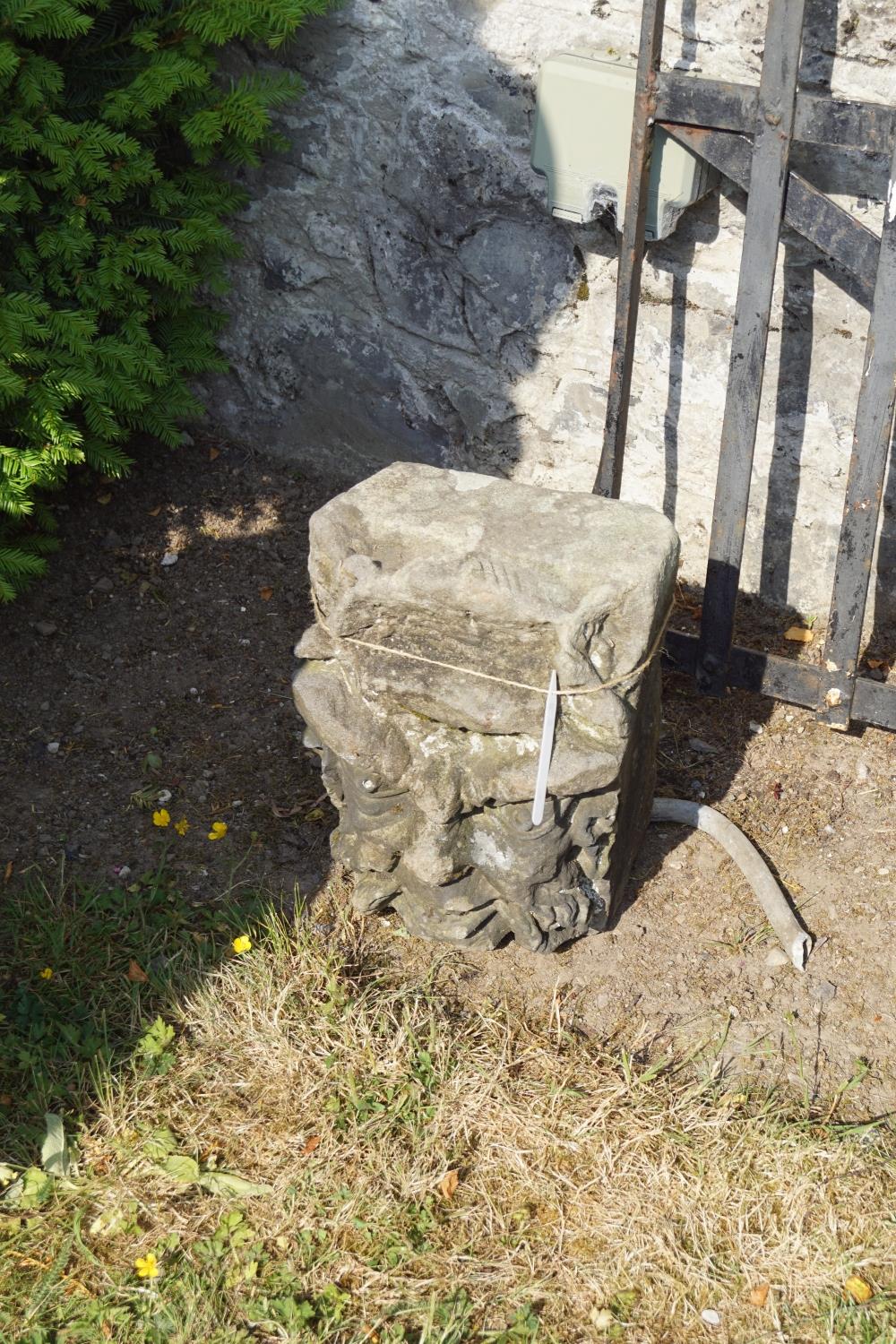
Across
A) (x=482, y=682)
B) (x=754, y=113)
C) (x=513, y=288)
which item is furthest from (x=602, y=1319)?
(x=513, y=288)

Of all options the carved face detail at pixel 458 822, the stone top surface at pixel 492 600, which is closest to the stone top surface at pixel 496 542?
the stone top surface at pixel 492 600

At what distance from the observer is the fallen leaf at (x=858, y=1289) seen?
237cm

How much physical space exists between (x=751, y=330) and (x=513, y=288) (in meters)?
0.84

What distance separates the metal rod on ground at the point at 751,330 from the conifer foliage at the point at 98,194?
133 centimetres

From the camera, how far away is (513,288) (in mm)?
3719

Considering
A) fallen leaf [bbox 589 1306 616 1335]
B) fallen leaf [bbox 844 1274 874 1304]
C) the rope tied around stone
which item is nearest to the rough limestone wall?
the rope tied around stone

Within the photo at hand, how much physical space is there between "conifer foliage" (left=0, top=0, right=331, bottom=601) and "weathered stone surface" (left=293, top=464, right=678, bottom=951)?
123 centimetres

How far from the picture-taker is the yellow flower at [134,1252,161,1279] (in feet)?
8.00

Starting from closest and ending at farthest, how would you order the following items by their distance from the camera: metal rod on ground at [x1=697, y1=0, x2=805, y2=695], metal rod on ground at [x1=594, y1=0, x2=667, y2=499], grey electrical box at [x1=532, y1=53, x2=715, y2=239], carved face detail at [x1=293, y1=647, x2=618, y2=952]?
carved face detail at [x1=293, y1=647, x2=618, y2=952], metal rod on ground at [x1=697, y1=0, x2=805, y2=695], metal rod on ground at [x1=594, y1=0, x2=667, y2=499], grey electrical box at [x1=532, y1=53, x2=715, y2=239]

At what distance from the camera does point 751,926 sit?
3.06m

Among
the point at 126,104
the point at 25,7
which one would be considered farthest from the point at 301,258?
the point at 25,7

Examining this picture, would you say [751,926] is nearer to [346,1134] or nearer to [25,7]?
[346,1134]

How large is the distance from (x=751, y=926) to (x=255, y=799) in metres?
1.30

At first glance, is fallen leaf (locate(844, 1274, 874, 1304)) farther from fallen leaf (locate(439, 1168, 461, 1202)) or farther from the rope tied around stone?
the rope tied around stone
